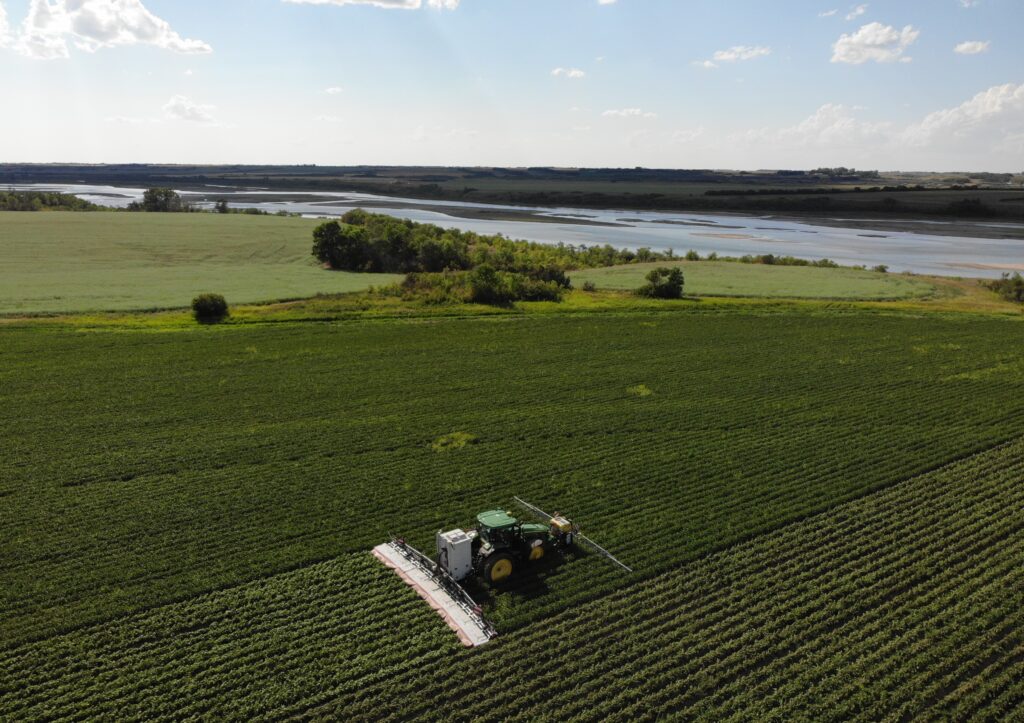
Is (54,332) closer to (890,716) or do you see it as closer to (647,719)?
(647,719)

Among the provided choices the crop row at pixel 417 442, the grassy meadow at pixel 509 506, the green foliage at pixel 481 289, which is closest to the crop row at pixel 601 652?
the grassy meadow at pixel 509 506

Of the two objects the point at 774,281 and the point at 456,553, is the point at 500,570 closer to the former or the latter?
the point at 456,553

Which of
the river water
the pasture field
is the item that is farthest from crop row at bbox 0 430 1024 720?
the river water

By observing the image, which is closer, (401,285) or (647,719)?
(647,719)

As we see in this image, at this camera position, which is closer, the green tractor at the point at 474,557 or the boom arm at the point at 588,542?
the green tractor at the point at 474,557

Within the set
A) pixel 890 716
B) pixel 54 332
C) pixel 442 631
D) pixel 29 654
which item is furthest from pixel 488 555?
pixel 54 332

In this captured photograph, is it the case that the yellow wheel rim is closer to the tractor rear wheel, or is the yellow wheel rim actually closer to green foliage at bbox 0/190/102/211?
the tractor rear wheel

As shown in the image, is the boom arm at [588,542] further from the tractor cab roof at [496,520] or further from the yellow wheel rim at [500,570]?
the yellow wheel rim at [500,570]

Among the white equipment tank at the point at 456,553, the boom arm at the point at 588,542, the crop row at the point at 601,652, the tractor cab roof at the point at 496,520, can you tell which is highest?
the tractor cab roof at the point at 496,520
